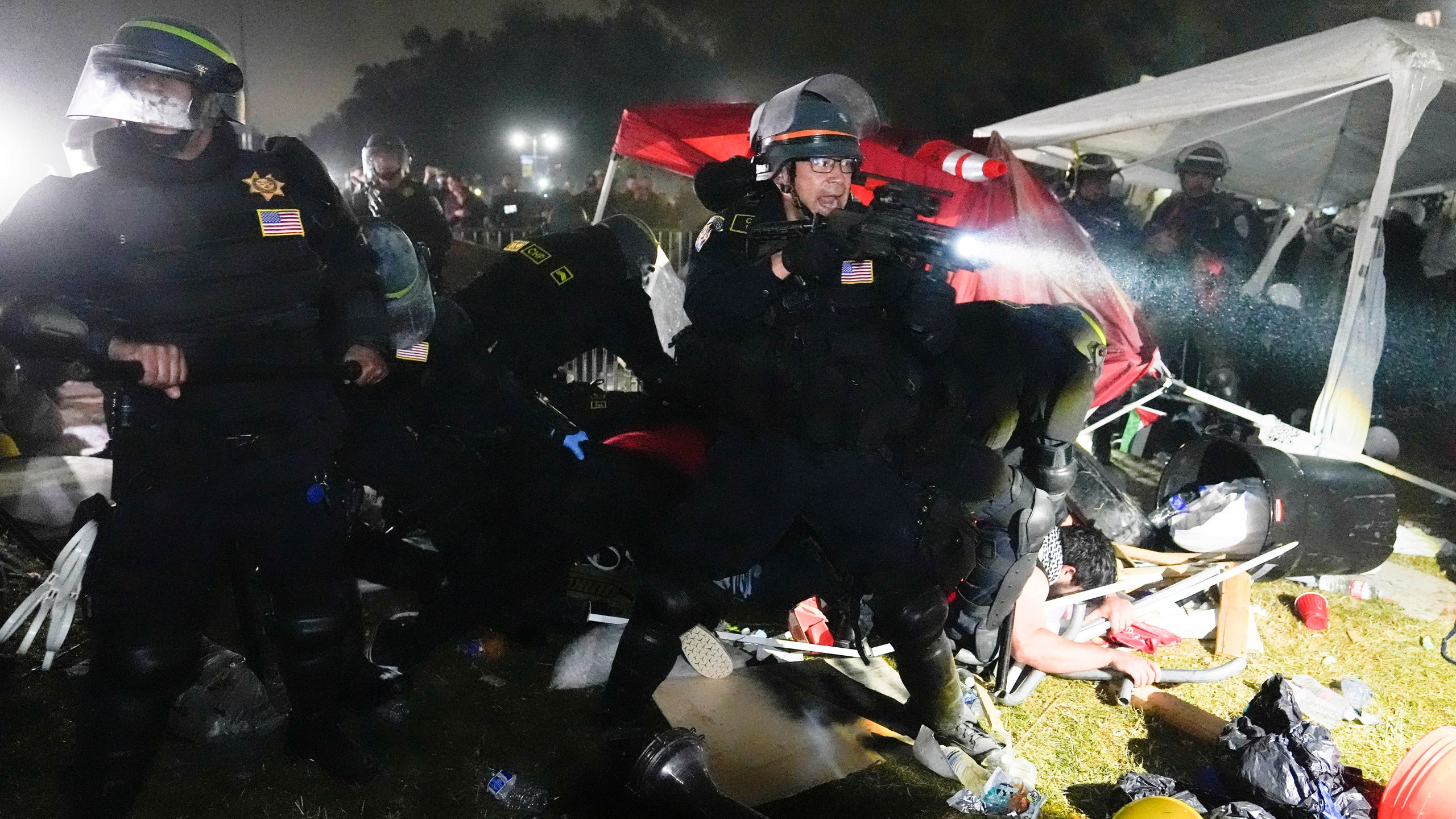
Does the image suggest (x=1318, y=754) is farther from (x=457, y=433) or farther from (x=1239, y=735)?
(x=457, y=433)

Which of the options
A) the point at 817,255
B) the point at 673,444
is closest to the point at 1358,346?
the point at 673,444

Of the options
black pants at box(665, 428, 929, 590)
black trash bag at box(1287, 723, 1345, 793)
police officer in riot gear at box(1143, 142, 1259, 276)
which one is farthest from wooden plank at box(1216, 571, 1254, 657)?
police officer in riot gear at box(1143, 142, 1259, 276)

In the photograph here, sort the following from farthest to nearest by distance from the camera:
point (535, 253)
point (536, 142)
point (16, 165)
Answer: point (536, 142) → point (16, 165) → point (535, 253)

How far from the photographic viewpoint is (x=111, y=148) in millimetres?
2301

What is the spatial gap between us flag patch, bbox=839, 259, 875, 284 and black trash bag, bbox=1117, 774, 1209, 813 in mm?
2021

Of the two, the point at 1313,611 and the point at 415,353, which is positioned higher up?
the point at 415,353

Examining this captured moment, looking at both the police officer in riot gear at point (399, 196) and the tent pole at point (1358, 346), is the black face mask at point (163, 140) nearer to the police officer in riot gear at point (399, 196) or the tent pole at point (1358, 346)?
the police officer in riot gear at point (399, 196)

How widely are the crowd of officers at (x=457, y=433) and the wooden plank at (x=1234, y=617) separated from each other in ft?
2.80

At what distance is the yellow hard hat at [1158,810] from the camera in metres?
2.37

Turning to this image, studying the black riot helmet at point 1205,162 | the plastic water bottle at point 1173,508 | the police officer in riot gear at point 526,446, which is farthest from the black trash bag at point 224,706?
the black riot helmet at point 1205,162

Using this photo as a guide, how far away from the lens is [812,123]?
282cm

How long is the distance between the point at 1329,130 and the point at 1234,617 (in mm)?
7088

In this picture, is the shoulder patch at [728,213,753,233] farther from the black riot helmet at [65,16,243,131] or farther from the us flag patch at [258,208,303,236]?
the black riot helmet at [65,16,243,131]

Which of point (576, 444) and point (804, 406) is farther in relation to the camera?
point (576, 444)
